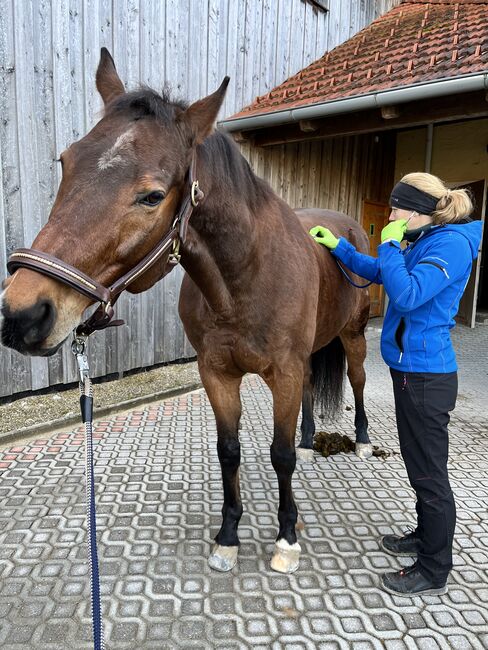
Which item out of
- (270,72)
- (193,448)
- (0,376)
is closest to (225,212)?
(193,448)

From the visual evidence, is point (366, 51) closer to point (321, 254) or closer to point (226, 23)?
point (226, 23)

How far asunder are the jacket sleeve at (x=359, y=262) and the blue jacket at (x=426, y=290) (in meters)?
0.38

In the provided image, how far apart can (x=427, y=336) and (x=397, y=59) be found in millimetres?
5540

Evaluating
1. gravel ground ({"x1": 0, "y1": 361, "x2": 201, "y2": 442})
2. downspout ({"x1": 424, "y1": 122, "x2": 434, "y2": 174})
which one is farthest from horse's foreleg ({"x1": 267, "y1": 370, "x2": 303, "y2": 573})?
downspout ({"x1": 424, "y1": 122, "x2": 434, "y2": 174})

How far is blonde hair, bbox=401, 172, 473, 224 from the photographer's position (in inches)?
77.0

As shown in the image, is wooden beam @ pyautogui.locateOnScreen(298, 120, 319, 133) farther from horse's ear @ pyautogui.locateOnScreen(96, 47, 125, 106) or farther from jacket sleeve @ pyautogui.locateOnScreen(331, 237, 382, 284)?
horse's ear @ pyautogui.locateOnScreen(96, 47, 125, 106)

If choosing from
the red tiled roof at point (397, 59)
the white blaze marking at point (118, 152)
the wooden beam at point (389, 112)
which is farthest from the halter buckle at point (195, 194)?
the wooden beam at point (389, 112)

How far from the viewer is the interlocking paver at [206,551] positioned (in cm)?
188

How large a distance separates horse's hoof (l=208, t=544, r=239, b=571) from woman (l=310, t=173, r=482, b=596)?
29.5 inches

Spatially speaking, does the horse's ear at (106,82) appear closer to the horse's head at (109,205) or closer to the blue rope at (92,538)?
the horse's head at (109,205)

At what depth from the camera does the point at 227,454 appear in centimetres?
243

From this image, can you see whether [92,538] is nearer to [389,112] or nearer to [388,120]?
[389,112]

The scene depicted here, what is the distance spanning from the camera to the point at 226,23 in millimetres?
5750

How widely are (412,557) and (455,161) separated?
7.90 m
